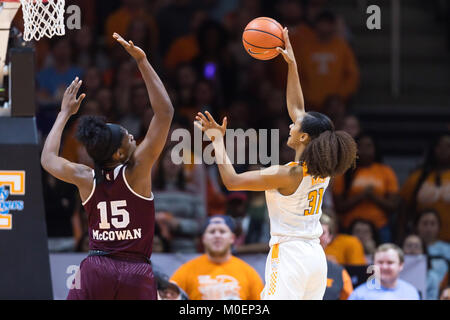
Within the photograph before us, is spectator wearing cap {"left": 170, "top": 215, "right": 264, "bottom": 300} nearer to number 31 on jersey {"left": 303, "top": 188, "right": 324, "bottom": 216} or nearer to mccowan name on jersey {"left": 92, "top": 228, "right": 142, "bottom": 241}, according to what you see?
number 31 on jersey {"left": 303, "top": 188, "right": 324, "bottom": 216}

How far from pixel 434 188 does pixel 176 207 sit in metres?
→ 2.83

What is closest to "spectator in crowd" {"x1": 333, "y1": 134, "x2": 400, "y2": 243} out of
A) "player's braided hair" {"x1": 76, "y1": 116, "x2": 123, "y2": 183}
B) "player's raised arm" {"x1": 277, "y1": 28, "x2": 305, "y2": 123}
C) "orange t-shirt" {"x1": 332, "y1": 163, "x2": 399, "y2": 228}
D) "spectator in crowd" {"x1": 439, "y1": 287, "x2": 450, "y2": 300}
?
"orange t-shirt" {"x1": 332, "y1": 163, "x2": 399, "y2": 228}

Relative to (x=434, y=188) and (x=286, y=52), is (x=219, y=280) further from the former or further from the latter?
(x=434, y=188)

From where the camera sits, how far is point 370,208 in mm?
9875

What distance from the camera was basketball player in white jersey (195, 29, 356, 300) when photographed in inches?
240

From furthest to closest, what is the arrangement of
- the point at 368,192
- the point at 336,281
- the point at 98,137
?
1. the point at 368,192
2. the point at 336,281
3. the point at 98,137

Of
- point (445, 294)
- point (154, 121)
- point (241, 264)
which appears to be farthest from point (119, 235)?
point (445, 294)

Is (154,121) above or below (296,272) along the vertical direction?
above

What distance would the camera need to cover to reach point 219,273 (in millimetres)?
7992

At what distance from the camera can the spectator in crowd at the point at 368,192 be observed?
32.3ft

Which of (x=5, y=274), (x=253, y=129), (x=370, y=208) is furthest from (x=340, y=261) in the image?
(x=5, y=274)

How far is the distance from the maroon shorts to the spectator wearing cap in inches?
81.0
